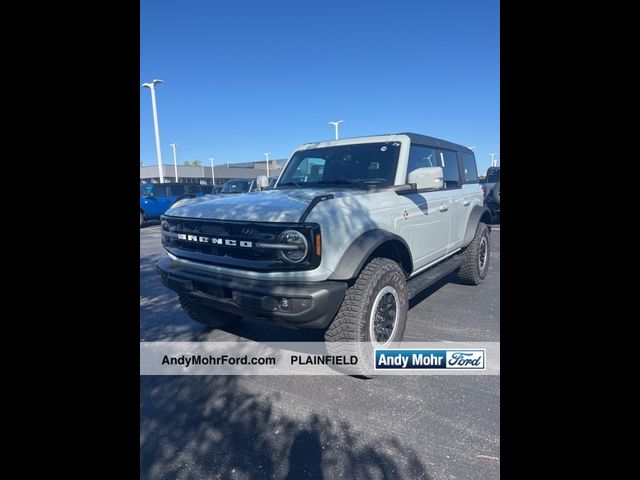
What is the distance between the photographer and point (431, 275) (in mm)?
3930

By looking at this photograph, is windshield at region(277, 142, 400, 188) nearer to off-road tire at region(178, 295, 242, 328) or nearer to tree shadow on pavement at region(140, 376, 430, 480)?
off-road tire at region(178, 295, 242, 328)

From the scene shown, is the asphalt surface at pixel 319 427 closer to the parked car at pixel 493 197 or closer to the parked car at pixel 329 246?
the parked car at pixel 329 246

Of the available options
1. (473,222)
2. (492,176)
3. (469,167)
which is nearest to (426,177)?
(473,222)

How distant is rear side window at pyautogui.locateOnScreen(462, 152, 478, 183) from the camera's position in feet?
18.2

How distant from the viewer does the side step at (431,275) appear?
3487mm

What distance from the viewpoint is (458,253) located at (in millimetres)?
5156

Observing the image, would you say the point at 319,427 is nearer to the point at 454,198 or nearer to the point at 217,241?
the point at 217,241

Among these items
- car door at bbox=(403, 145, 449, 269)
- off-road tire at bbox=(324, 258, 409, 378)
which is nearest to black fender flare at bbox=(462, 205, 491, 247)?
car door at bbox=(403, 145, 449, 269)

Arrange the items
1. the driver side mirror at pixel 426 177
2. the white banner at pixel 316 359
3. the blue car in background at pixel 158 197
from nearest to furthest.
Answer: the white banner at pixel 316 359 → the driver side mirror at pixel 426 177 → the blue car in background at pixel 158 197

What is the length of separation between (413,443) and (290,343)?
1.65 meters

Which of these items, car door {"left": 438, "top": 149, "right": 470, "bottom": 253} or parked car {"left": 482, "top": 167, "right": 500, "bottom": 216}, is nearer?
car door {"left": 438, "top": 149, "right": 470, "bottom": 253}

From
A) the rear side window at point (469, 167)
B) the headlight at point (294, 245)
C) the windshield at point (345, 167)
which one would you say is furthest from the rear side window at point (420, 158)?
the headlight at point (294, 245)
